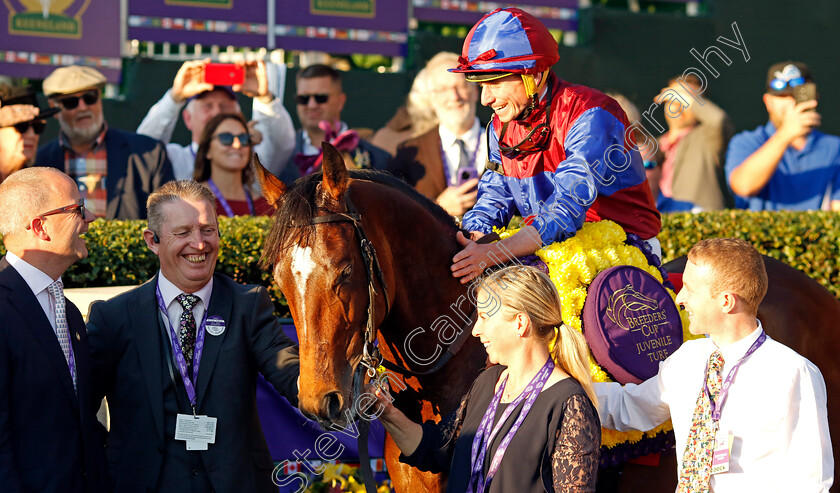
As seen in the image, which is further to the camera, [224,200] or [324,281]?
[224,200]

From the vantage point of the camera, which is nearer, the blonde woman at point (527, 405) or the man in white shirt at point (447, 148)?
the blonde woman at point (527, 405)

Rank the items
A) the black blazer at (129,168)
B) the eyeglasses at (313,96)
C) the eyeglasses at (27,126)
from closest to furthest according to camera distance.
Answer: the eyeglasses at (27,126) < the black blazer at (129,168) < the eyeglasses at (313,96)

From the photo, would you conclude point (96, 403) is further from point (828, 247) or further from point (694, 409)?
point (828, 247)

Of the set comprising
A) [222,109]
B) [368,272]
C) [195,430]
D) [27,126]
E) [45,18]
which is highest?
[45,18]

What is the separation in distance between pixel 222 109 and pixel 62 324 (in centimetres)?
381

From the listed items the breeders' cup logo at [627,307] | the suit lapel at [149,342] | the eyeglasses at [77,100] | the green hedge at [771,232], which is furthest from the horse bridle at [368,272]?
the eyeglasses at [77,100]

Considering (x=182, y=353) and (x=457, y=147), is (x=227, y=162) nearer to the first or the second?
(x=457, y=147)

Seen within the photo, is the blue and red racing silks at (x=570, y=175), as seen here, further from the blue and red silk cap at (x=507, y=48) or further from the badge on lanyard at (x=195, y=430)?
the badge on lanyard at (x=195, y=430)

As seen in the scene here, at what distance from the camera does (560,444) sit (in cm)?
247

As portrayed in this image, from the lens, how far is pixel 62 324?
3.04m

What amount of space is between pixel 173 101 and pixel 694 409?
16.6ft

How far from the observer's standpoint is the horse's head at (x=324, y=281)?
109 inches

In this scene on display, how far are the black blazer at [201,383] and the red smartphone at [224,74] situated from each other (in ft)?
11.1

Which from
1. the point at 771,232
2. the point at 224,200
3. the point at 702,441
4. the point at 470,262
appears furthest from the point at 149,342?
the point at 771,232
